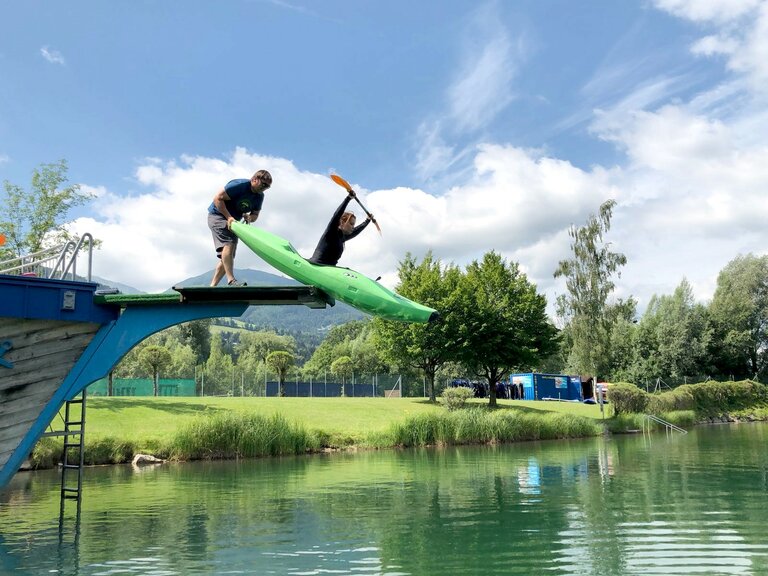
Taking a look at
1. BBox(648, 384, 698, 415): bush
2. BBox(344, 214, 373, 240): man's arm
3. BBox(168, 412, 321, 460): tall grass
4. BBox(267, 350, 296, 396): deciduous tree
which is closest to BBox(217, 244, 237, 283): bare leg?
BBox(344, 214, 373, 240): man's arm

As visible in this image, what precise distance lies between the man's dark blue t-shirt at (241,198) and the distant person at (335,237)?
1648mm

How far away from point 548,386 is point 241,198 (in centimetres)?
5766

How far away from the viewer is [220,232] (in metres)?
13.4

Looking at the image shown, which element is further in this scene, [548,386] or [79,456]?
[548,386]

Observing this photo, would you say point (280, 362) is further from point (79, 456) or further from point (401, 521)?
point (401, 521)

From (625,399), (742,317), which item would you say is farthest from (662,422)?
(742,317)

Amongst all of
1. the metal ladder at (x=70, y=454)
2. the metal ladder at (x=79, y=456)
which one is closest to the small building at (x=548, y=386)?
the metal ladder at (x=70, y=454)

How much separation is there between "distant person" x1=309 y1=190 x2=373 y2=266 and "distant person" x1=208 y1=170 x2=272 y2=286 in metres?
1.61

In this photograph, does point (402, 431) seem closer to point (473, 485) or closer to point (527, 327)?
point (473, 485)

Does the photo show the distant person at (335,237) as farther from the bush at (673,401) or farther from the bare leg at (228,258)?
the bush at (673,401)

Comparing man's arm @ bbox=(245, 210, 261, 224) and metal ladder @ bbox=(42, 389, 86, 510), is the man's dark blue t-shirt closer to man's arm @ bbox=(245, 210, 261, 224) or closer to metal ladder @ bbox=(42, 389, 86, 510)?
man's arm @ bbox=(245, 210, 261, 224)

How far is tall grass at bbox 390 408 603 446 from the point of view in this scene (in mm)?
33969

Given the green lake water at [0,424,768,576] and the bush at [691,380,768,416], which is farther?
the bush at [691,380,768,416]

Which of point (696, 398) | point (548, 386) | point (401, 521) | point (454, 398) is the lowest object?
point (401, 521)
